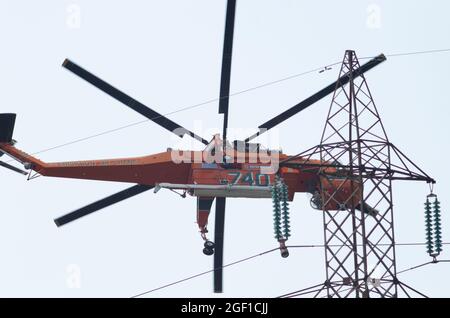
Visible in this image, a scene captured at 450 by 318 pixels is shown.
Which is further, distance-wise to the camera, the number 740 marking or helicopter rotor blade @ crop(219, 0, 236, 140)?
the number 740 marking

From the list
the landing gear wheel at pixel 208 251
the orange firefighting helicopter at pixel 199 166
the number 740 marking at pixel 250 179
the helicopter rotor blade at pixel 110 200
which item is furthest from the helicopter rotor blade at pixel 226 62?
the landing gear wheel at pixel 208 251

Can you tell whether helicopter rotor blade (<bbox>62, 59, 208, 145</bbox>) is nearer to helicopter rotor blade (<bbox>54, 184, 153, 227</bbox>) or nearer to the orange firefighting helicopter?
the orange firefighting helicopter

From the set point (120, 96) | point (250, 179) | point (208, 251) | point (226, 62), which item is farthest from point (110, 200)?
point (226, 62)

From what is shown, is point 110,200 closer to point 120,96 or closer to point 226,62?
point 120,96

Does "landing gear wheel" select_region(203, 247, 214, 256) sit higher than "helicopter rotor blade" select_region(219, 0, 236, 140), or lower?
lower

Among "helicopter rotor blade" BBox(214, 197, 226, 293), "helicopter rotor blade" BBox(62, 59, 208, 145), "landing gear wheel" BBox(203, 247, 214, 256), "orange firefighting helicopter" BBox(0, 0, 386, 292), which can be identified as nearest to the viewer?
"helicopter rotor blade" BBox(62, 59, 208, 145)

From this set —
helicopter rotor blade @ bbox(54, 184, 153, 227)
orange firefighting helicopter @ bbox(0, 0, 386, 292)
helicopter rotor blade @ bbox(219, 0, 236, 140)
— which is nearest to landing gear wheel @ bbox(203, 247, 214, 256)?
orange firefighting helicopter @ bbox(0, 0, 386, 292)

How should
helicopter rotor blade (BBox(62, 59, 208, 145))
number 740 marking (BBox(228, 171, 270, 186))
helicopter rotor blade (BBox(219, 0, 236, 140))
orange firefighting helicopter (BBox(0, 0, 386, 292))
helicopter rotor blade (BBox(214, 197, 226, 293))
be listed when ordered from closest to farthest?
helicopter rotor blade (BBox(219, 0, 236, 140)) < helicopter rotor blade (BBox(62, 59, 208, 145)) < orange firefighting helicopter (BBox(0, 0, 386, 292)) < number 740 marking (BBox(228, 171, 270, 186)) < helicopter rotor blade (BBox(214, 197, 226, 293))

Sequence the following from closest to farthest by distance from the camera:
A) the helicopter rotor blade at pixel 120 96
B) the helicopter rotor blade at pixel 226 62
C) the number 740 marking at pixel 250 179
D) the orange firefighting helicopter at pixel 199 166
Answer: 1. the helicopter rotor blade at pixel 226 62
2. the helicopter rotor blade at pixel 120 96
3. the orange firefighting helicopter at pixel 199 166
4. the number 740 marking at pixel 250 179

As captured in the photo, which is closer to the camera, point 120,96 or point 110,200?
point 120,96

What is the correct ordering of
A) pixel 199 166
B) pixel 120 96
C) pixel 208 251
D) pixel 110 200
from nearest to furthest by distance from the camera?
pixel 120 96 < pixel 199 166 < pixel 208 251 < pixel 110 200

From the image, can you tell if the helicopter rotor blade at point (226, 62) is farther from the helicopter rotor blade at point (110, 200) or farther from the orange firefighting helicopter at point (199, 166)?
the helicopter rotor blade at point (110, 200)

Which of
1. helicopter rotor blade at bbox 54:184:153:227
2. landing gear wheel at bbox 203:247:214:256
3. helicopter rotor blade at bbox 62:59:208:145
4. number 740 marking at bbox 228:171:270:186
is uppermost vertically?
helicopter rotor blade at bbox 62:59:208:145
